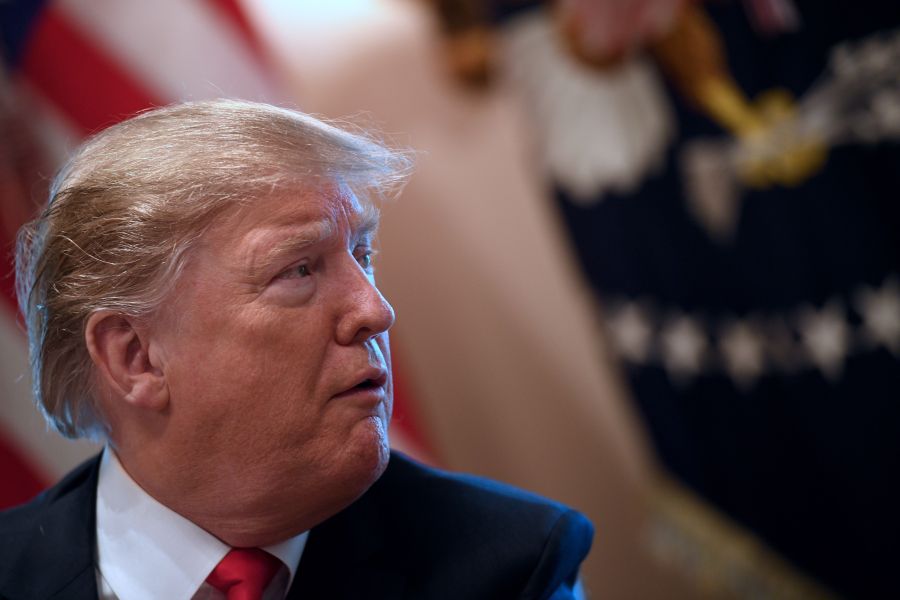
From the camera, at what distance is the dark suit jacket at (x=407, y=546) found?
88 cm

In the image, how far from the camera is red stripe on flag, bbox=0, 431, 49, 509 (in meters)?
1.91

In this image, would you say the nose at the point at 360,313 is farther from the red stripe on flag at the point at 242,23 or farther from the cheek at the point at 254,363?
the red stripe on flag at the point at 242,23

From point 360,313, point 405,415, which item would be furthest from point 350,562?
point 405,415

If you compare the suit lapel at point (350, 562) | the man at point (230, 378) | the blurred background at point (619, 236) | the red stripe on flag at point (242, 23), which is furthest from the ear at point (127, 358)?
the red stripe on flag at point (242, 23)

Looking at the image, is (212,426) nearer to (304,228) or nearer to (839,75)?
(304,228)

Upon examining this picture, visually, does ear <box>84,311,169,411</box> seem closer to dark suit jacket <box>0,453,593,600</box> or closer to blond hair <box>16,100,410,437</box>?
blond hair <box>16,100,410,437</box>

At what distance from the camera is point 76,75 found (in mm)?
2098

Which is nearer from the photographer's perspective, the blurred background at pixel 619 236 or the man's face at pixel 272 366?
the man's face at pixel 272 366

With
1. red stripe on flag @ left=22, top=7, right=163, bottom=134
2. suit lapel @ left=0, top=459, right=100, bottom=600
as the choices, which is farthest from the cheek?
red stripe on flag @ left=22, top=7, right=163, bottom=134

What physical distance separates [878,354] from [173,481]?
171cm

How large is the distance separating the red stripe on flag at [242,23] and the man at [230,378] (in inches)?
54.8

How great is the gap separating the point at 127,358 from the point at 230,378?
12cm

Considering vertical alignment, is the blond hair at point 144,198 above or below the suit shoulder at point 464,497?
above

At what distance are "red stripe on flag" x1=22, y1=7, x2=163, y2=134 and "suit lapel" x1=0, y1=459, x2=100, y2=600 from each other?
4.38 feet
